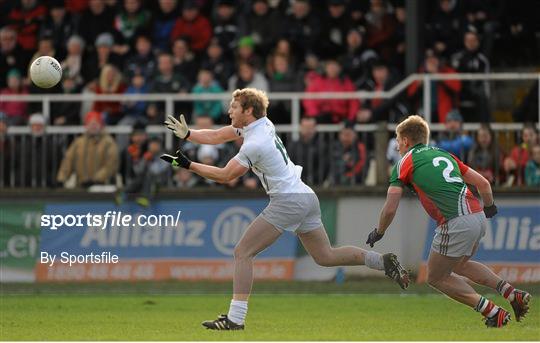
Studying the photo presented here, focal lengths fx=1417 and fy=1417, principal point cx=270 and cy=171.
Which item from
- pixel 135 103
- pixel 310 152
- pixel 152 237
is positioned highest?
pixel 135 103

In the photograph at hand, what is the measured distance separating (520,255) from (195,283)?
15.7 feet

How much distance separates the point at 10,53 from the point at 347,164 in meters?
6.99

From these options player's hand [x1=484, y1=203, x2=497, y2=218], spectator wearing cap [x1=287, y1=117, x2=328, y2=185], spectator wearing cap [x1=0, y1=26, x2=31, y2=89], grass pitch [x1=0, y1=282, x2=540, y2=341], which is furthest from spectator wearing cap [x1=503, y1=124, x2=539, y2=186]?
spectator wearing cap [x1=0, y1=26, x2=31, y2=89]

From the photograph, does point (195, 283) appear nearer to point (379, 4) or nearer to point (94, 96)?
point (94, 96)

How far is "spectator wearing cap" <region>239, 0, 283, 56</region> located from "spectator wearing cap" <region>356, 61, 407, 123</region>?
80.5 inches

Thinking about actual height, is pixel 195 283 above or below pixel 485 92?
below

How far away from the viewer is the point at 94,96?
2305 cm

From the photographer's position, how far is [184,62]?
77.2 feet

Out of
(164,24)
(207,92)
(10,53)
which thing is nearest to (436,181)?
(207,92)

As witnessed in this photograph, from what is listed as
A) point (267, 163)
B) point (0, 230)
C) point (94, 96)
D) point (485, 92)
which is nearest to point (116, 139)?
point (94, 96)

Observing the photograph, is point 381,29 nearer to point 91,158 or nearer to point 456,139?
point 456,139

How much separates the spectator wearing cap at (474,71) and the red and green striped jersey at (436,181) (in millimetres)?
8600

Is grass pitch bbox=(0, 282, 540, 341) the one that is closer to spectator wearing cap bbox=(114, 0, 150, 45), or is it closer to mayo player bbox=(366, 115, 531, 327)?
mayo player bbox=(366, 115, 531, 327)

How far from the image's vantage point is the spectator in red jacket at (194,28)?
78.9 feet
